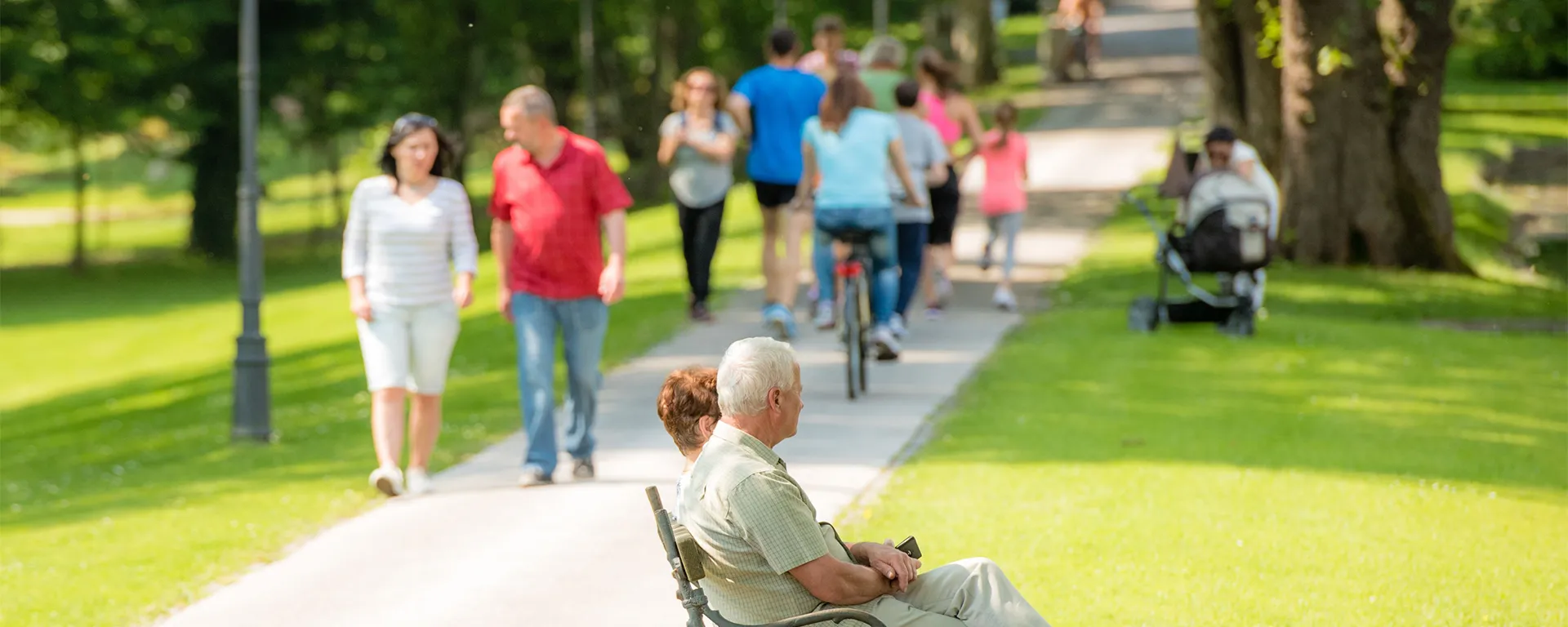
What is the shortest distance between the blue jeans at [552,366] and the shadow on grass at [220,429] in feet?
4.51

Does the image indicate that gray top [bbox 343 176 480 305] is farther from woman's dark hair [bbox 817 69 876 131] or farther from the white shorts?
woman's dark hair [bbox 817 69 876 131]

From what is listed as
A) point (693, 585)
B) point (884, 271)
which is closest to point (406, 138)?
point (884, 271)

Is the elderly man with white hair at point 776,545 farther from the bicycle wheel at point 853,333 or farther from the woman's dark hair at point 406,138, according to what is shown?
the bicycle wheel at point 853,333

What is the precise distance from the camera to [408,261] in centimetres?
964

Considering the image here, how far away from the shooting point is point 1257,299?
50.6 ft

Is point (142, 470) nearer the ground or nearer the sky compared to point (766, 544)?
nearer the ground

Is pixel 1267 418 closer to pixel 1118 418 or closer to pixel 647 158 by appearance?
pixel 1118 418

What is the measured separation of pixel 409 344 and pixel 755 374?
5.00 metres

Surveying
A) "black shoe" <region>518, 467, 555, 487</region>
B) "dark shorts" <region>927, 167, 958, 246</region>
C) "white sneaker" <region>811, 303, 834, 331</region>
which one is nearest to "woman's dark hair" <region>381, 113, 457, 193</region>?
"black shoe" <region>518, 467, 555, 487</region>

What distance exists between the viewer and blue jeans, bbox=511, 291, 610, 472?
381 inches

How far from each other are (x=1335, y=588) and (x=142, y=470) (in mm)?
7903

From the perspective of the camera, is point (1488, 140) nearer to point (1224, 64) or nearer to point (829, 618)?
point (1224, 64)

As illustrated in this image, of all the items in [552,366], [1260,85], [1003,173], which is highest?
[1260,85]

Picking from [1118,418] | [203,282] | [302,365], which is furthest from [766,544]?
[203,282]
